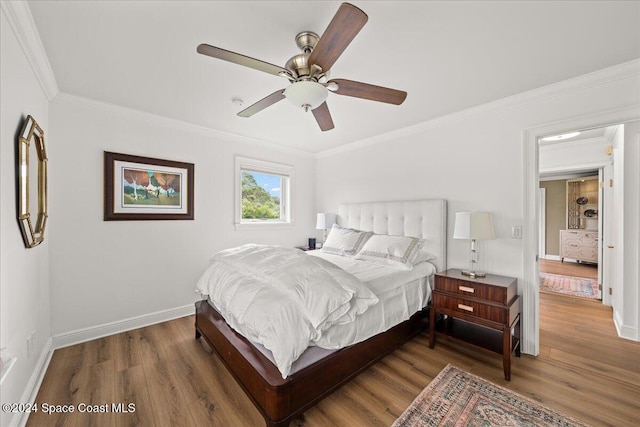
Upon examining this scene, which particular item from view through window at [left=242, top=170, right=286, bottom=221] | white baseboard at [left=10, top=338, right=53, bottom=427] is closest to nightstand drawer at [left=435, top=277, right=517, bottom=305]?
view through window at [left=242, top=170, right=286, bottom=221]

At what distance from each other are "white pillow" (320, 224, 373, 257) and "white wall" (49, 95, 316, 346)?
1410mm

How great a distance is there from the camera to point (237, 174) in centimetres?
388

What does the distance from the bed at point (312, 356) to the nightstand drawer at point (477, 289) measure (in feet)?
1.22

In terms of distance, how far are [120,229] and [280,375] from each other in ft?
8.48

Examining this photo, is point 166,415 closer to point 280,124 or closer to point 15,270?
point 15,270

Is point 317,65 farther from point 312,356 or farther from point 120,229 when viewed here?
point 120,229

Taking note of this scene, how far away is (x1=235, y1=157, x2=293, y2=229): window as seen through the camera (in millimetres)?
3990

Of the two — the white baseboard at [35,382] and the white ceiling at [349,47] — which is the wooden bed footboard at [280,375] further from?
the white ceiling at [349,47]

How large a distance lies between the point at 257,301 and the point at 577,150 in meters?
5.88

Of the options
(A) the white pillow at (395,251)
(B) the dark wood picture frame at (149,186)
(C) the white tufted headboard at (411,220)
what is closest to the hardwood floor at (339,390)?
(A) the white pillow at (395,251)

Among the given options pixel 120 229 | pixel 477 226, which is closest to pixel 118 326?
pixel 120 229

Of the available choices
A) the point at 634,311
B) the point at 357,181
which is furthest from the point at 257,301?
the point at 634,311

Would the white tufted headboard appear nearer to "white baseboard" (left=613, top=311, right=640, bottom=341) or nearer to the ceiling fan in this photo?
the ceiling fan

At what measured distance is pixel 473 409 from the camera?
178cm
